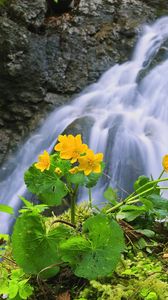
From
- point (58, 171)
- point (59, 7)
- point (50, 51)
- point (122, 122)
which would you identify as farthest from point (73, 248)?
point (59, 7)

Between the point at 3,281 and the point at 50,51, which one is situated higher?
the point at 50,51

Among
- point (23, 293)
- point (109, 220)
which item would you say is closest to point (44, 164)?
point (109, 220)


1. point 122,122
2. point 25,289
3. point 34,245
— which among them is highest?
point 122,122

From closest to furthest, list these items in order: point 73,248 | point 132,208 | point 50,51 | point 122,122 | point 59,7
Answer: point 73,248
point 132,208
point 122,122
point 50,51
point 59,7

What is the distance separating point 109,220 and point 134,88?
717 centimetres

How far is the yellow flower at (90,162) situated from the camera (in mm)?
1142

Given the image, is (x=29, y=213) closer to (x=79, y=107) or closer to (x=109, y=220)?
(x=109, y=220)

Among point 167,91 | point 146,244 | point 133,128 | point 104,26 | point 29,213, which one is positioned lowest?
point 146,244

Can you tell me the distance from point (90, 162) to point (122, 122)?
19.0 ft

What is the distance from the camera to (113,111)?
7449 mm

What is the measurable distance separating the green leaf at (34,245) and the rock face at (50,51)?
6.77 metres

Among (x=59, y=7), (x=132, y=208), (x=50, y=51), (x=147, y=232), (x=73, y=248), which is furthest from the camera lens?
(x=59, y=7)

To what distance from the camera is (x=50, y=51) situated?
8.61 m

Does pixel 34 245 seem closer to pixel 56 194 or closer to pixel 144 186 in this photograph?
pixel 56 194
